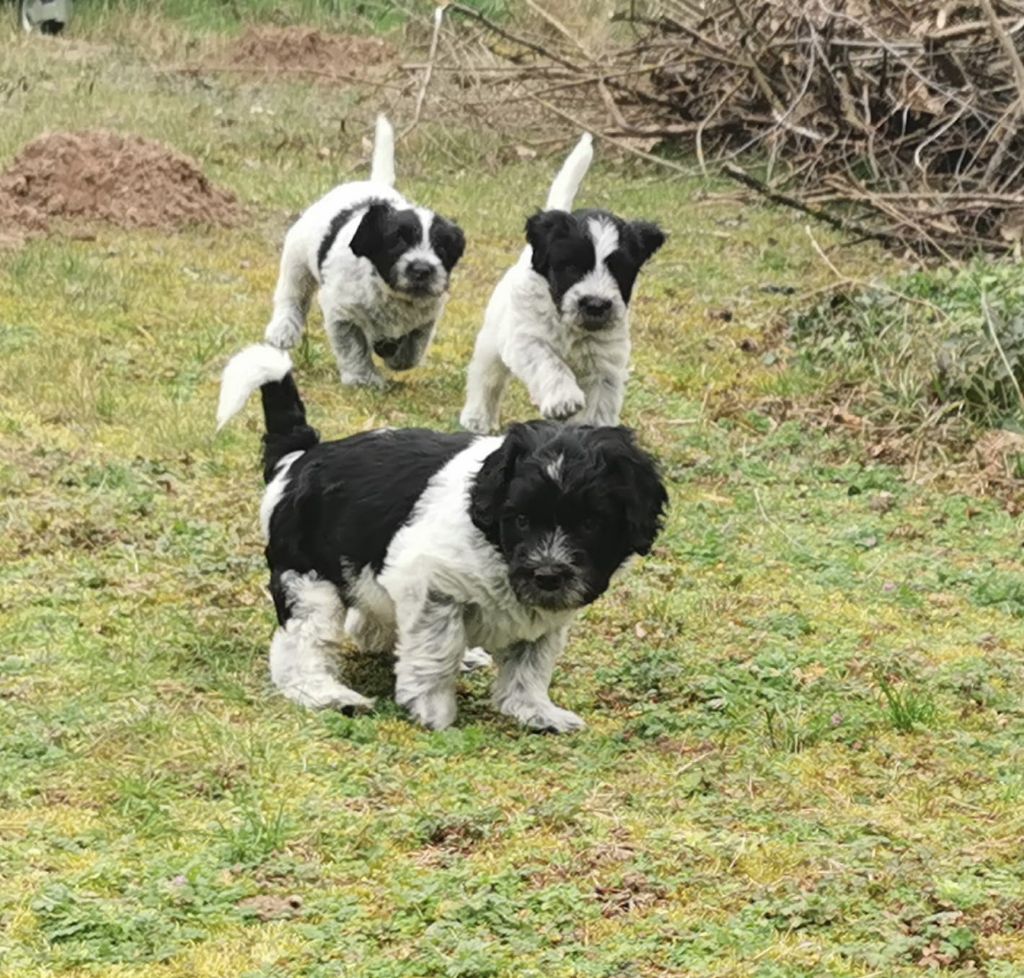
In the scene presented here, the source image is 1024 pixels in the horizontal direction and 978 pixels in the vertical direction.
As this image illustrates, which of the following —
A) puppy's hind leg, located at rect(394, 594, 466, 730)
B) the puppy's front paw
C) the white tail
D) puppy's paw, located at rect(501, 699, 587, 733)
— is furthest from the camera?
the puppy's front paw

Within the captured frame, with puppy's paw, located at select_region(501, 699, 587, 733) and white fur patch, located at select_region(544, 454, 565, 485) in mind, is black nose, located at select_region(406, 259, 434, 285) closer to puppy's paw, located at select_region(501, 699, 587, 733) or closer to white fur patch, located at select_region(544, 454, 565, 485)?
puppy's paw, located at select_region(501, 699, 587, 733)

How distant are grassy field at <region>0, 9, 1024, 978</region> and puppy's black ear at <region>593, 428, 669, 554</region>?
624mm

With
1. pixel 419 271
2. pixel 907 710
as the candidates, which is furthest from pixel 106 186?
pixel 907 710

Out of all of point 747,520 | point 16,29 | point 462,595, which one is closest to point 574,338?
point 747,520

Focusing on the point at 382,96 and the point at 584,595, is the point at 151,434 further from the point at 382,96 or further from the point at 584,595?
the point at 382,96

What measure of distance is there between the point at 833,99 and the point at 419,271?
620 cm

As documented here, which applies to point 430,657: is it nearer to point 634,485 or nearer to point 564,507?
Result: point 564,507

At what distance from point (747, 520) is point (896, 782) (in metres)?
2.91

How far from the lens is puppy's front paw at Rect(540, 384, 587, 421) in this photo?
26.9 ft

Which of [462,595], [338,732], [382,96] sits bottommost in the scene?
[338,732]

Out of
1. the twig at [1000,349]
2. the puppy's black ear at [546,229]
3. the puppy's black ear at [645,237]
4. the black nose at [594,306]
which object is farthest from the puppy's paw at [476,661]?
the twig at [1000,349]

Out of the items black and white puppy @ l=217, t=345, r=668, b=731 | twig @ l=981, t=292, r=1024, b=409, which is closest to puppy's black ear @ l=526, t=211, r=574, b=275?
twig @ l=981, t=292, r=1024, b=409

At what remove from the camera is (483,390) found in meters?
8.93

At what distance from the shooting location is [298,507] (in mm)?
5645
